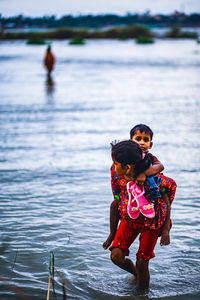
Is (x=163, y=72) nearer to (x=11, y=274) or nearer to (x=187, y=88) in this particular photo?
(x=187, y=88)

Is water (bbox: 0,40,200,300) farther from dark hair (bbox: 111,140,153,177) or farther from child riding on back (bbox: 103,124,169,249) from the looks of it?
dark hair (bbox: 111,140,153,177)

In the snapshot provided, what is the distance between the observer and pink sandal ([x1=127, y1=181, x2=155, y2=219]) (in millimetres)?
3336

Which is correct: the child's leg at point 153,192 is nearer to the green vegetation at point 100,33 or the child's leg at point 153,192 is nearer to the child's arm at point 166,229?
the child's arm at point 166,229

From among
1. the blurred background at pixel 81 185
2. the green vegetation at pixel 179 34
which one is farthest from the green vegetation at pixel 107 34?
the blurred background at pixel 81 185

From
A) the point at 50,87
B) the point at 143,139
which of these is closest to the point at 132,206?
the point at 143,139

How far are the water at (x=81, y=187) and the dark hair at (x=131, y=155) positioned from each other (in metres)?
1.07

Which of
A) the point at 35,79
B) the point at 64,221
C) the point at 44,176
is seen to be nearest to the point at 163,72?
the point at 35,79

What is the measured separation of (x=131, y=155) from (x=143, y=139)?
0.28 m

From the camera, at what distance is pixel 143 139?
11.5 ft

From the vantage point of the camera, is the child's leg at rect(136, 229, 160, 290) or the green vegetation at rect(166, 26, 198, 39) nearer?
the child's leg at rect(136, 229, 160, 290)

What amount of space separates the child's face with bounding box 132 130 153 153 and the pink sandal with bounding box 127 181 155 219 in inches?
11.1

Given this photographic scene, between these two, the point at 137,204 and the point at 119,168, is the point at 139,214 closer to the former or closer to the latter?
the point at 137,204

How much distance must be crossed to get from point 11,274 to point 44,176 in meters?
2.73

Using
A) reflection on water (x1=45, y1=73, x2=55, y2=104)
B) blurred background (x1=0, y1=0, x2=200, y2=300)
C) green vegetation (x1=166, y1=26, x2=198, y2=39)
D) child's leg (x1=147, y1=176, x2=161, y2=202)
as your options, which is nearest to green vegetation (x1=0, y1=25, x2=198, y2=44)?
green vegetation (x1=166, y1=26, x2=198, y2=39)
